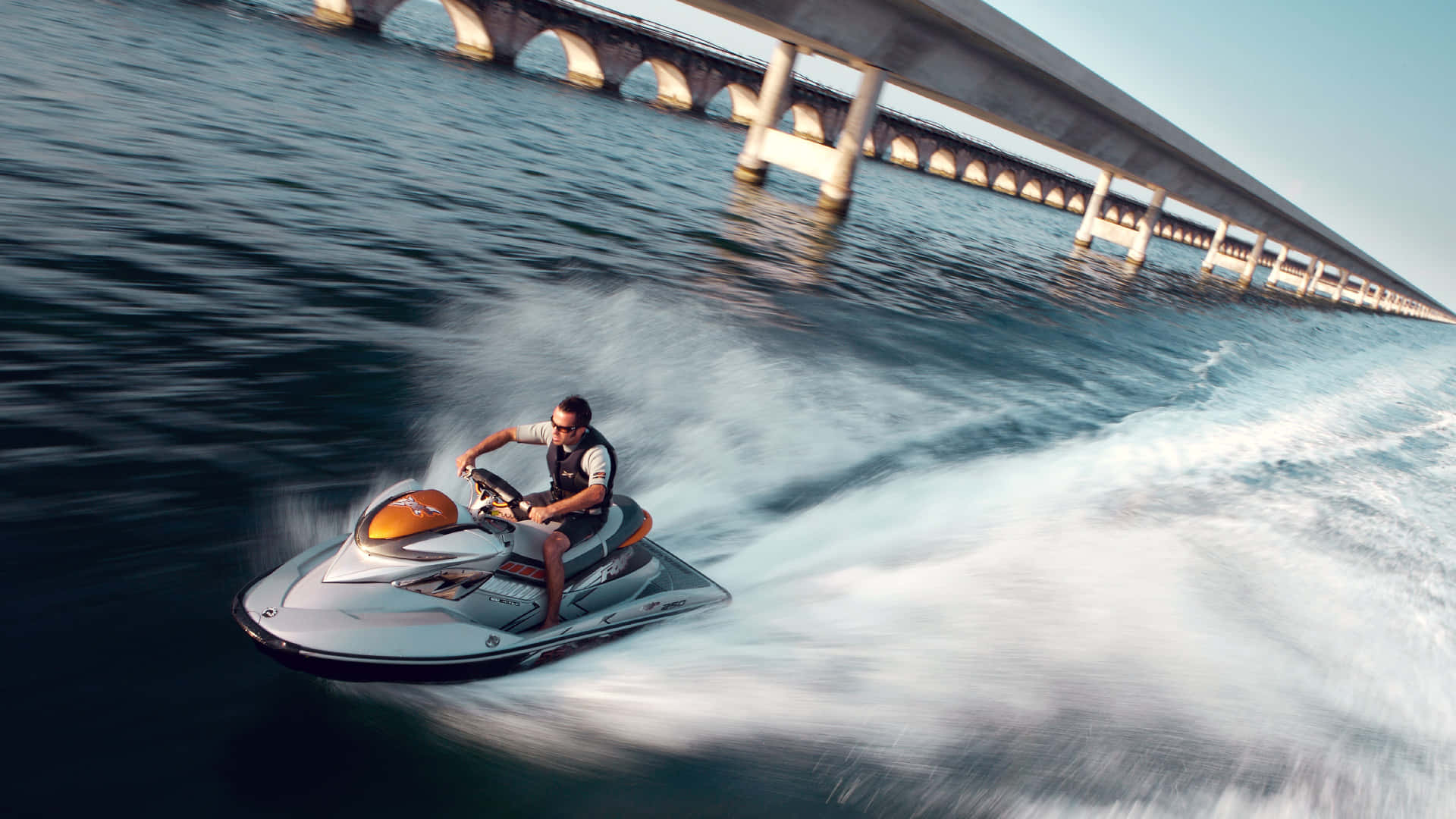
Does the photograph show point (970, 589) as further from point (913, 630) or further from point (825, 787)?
point (825, 787)

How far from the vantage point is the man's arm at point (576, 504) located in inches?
203

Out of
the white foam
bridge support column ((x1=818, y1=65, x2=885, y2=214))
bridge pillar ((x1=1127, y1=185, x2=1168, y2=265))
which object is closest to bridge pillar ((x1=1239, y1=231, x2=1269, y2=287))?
bridge pillar ((x1=1127, y1=185, x2=1168, y2=265))

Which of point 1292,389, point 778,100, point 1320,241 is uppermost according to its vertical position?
point 1320,241

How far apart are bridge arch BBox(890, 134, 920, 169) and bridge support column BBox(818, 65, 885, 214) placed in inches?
2255

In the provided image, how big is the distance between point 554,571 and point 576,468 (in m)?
0.65

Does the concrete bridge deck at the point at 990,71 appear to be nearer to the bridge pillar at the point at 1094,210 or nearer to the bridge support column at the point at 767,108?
the bridge support column at the point at 767,108

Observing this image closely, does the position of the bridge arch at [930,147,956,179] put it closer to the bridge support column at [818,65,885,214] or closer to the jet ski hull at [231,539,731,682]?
the bridge support column at [818,65,885,214]

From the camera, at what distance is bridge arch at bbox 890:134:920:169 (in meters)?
87.4

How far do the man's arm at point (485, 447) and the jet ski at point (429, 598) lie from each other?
161 mm

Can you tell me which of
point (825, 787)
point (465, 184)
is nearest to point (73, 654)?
point (825, 787)

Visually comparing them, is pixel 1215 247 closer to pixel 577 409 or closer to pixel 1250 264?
pixel 1250 264

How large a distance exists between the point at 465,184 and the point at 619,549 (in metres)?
16.6

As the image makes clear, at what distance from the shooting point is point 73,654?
4414 millimetres

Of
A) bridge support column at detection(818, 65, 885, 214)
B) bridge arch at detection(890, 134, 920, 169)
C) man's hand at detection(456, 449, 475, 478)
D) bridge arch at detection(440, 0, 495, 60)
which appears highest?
bridge arch at detection(890, 134, 920, 169)
